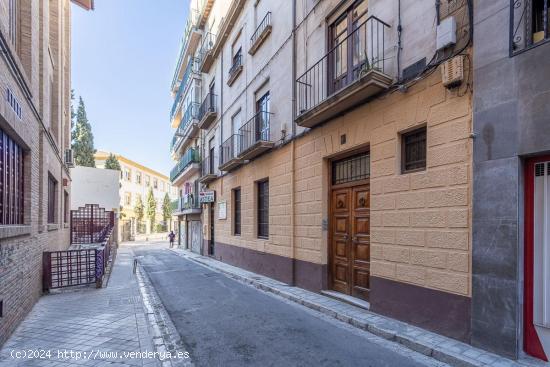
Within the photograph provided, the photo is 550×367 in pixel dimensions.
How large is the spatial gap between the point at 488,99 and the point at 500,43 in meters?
0.69

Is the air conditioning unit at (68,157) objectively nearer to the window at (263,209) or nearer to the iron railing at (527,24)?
the window at (263,209)

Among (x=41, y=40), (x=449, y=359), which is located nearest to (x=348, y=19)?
(x=449, y=359)

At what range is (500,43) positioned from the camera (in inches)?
165

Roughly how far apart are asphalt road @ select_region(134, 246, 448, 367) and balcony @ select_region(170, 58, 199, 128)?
51.9 feet

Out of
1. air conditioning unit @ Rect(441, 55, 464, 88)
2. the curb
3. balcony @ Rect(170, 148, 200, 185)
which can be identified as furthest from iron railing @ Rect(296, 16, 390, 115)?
balcony @ Rect(170, 148, 200, 185)

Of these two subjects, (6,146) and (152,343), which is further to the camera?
(6,146)

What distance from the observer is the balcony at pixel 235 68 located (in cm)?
1317

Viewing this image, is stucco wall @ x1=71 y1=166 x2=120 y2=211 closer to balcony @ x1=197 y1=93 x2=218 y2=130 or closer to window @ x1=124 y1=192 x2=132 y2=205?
balcony @ x1=197 y1=93 x2=218 y2=130

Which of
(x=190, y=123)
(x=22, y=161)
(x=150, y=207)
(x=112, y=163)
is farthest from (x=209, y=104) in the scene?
(x=150, y=207)

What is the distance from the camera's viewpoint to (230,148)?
13.9 m

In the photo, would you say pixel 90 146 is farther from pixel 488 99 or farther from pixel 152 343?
pixel 488 99

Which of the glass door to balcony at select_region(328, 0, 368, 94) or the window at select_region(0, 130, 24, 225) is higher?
the glass door to balcony at select_region(328, 0, 368, 94)

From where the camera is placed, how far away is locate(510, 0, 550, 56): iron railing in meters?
3.98

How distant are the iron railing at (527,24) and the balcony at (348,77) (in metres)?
1.91
